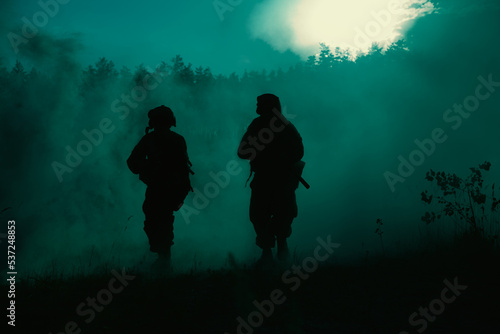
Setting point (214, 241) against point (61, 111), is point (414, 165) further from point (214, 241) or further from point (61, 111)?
point (61, 111)

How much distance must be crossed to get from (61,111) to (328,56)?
2236 centimetres

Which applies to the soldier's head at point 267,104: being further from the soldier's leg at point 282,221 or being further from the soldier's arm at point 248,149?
the soldier's leg at point 282,221

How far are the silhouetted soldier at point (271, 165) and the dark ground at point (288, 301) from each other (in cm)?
79

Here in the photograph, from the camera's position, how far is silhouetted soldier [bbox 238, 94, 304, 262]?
4984 millimetres

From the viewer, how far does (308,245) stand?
31.9 feet

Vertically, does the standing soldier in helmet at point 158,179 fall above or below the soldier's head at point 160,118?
below

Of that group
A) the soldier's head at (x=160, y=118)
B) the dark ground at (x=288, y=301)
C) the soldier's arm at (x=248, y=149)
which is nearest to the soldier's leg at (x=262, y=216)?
the soldier's arm at (x=248, y=149)

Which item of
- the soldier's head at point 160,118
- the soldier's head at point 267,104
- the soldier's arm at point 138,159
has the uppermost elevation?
the soldier's head at point 267,104

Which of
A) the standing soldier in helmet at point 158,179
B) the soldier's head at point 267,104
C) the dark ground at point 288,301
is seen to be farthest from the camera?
the soldier's head at point 267,104

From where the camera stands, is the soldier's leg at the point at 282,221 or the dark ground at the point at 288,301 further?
the soldier's leg at the point at 282,221

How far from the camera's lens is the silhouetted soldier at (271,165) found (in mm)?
4984

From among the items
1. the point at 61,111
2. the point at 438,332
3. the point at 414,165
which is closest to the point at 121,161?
the point at 61,111

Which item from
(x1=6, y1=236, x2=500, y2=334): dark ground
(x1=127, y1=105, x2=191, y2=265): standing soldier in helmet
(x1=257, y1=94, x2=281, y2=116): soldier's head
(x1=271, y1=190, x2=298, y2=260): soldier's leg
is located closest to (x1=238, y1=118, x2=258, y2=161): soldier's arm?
(x1=257, y1=94, x2=281, y2=116): soldier's head

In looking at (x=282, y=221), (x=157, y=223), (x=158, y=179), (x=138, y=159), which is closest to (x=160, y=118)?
(x=138, y=159)
